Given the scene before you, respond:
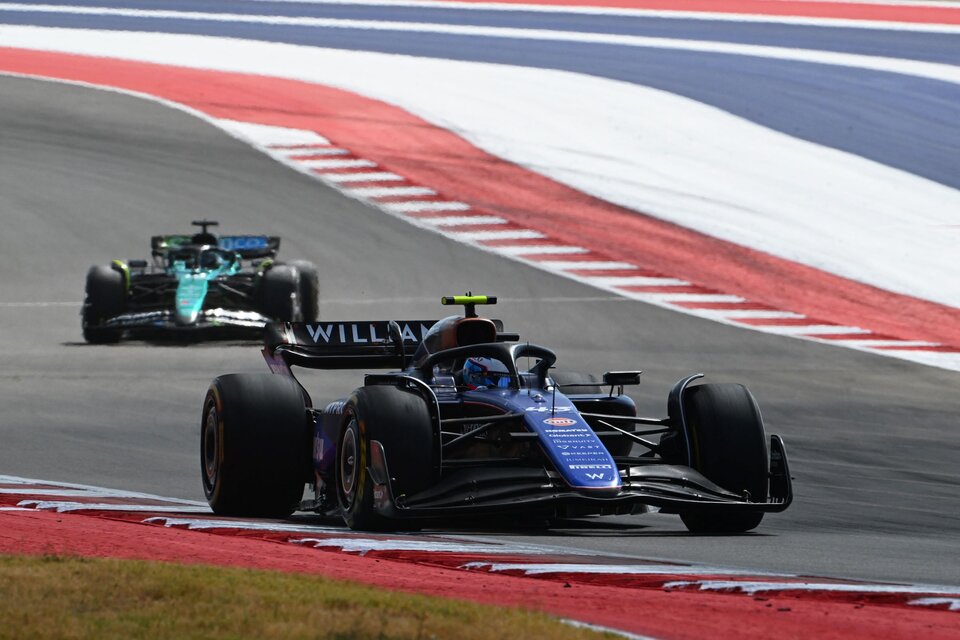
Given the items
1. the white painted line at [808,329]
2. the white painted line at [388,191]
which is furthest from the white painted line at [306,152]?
the white painted line at [808,329]

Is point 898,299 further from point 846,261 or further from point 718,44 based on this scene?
point 718,44

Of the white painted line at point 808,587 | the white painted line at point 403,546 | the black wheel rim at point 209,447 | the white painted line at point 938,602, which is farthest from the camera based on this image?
the black wheel rim at point 209,447

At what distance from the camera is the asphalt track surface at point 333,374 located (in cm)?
1174

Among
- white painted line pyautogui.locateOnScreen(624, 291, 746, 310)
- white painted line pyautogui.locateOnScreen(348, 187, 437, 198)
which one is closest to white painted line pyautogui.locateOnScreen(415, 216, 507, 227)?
white painted line pyautogui.locateOnScreen(348, 187, 437, 198)

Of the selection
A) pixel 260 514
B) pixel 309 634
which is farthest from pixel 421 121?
pixel 309 634

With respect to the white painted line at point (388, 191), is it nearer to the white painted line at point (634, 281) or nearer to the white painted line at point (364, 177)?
the white painted line at point (364, 177)

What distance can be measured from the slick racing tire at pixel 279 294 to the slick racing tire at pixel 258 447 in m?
10.6

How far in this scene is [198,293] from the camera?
2225 centimetres

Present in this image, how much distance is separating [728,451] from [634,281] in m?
14.7

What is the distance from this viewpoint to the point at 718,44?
132 feet

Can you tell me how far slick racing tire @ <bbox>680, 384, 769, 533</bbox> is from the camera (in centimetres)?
1122

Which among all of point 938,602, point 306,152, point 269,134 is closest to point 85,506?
point 938,602

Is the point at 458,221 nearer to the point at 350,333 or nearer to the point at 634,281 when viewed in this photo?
the point at 634,281

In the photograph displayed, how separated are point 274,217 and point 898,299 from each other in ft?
32.4
